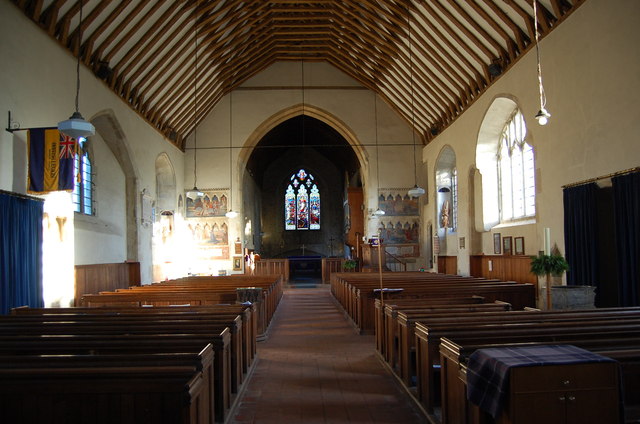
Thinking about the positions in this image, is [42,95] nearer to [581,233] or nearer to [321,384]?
[321,384]

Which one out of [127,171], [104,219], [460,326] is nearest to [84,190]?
[104,219]

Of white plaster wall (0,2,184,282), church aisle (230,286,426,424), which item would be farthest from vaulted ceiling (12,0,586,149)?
church aisle (230,286,426,424)

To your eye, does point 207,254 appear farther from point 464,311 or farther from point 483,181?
point 464,311

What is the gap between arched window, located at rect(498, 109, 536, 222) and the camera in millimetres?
11680

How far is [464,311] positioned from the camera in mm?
5281

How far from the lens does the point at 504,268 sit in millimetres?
11859

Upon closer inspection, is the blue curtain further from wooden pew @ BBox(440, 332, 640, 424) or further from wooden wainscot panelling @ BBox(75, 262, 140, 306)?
wooden pew @ BBox(440, 332, 640, 424)

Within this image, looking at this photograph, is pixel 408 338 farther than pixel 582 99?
No

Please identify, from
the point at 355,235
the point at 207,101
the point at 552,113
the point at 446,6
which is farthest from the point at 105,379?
the point at 355,235

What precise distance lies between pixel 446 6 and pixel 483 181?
4685 mm

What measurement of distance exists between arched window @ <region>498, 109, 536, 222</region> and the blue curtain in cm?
1002

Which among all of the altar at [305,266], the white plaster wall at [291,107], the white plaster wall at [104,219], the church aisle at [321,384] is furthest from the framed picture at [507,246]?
the altar at [305,266]

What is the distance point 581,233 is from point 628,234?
1.20 metres

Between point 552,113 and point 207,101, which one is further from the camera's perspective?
point 207,101
